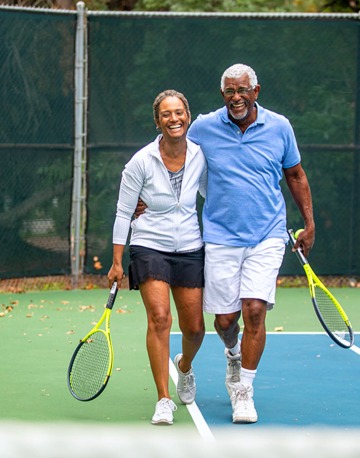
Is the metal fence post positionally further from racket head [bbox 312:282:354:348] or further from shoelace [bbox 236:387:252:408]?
shoelace [bbox 236:387:252:408]

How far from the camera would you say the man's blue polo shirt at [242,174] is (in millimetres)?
5289

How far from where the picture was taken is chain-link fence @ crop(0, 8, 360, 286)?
33.4 feet

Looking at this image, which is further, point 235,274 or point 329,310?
point 329,310

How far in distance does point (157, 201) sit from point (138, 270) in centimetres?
36

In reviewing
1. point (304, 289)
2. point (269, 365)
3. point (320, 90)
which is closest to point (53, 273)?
point (304, 289)

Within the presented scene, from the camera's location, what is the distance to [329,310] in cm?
571

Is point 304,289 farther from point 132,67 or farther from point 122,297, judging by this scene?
point 132,67

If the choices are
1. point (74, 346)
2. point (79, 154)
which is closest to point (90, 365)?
point (74, 346)

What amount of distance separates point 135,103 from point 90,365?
5.45 meters

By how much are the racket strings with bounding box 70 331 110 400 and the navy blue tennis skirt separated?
0.41m

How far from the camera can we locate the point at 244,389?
5270 millimetres

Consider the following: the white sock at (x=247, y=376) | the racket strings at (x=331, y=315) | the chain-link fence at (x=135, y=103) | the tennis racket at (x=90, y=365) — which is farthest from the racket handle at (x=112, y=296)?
the chain-link fence at (x=135, y=103)

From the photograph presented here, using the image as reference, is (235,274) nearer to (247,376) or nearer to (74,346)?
(247,376)

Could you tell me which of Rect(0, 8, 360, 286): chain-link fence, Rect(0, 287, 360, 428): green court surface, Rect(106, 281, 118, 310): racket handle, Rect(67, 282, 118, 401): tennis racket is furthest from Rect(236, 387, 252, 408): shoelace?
Rect(0, 8, 360, 286): chain-link fence
